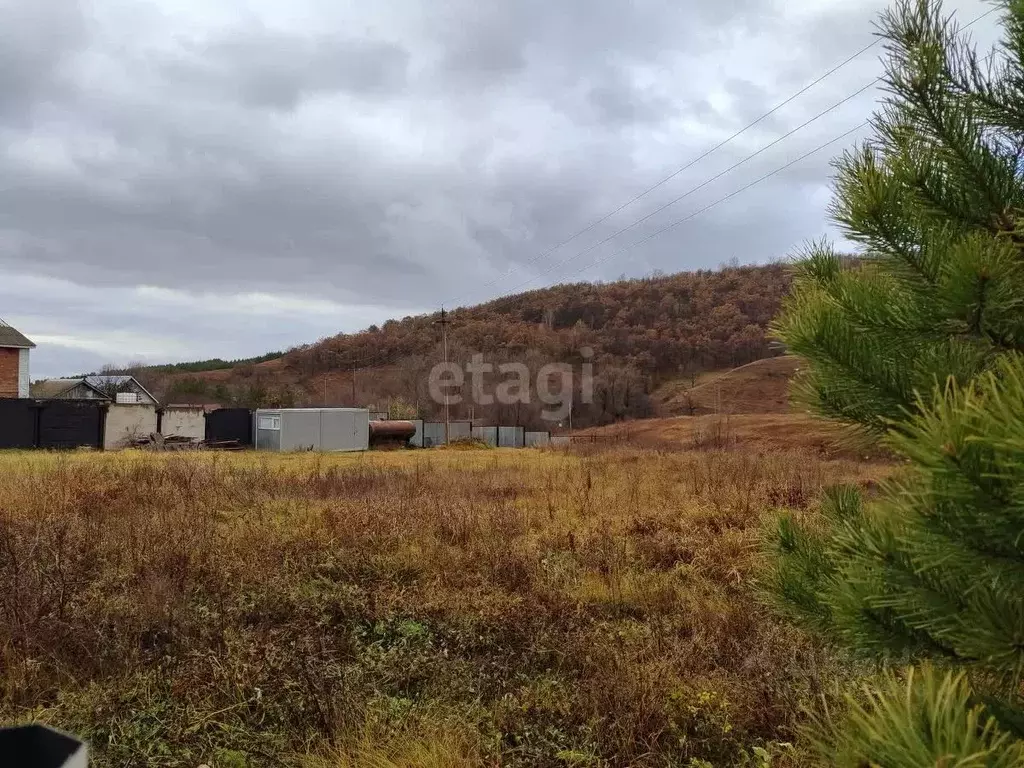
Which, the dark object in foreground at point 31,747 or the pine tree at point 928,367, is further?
the dark object in foreground at point 31,747

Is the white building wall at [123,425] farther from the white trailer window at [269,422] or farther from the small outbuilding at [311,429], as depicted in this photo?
the small outbuilding at [311,429]

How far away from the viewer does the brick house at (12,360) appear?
131ft

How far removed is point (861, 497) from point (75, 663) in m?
4.49

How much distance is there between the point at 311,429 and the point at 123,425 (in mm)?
8149

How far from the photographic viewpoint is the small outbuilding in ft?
108

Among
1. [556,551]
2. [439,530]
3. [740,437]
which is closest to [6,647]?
[439,530]

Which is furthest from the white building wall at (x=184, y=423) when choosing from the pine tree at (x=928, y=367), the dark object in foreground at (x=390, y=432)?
the pine tree at (x=928, y=367)

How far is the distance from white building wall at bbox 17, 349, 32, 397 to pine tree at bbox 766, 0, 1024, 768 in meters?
48.6

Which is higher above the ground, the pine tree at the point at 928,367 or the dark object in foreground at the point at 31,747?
the pine tree at the point at 928,367

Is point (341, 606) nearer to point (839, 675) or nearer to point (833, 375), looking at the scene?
point (839, 675)

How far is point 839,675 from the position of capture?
4.13m

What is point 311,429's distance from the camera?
33.3m

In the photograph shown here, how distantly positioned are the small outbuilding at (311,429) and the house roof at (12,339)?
16.6m

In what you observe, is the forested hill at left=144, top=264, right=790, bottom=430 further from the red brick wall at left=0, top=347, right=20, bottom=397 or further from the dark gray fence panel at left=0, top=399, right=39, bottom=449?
the dark gray fence panel at left=0, top=399, right=39, bottom=449
